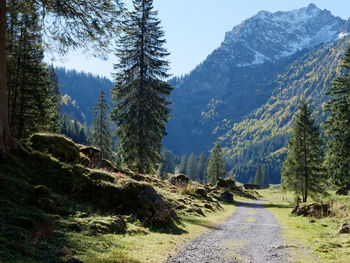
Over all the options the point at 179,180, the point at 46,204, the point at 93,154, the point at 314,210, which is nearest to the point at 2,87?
the point at 46,204

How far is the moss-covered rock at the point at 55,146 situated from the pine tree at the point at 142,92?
40.8 ft

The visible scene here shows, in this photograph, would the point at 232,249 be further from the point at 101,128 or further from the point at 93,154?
the point at 101,128

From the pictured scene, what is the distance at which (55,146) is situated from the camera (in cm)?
1294

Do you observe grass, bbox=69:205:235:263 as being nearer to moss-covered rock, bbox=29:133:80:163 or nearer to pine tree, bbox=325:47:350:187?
moss-covered rock, bbox=29:133:80:163

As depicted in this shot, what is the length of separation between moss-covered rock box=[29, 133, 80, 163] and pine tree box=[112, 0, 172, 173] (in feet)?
40.8

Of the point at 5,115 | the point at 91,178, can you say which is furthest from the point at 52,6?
the point at 91,178

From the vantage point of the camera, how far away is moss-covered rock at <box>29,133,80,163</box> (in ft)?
40.4

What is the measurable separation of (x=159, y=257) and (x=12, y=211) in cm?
466

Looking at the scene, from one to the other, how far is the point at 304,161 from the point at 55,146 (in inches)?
1248

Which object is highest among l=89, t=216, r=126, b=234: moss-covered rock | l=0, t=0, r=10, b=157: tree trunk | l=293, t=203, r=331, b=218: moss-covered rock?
l=0, t=0, r=10, b=157: tree trunk

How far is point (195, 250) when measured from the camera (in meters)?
9.45

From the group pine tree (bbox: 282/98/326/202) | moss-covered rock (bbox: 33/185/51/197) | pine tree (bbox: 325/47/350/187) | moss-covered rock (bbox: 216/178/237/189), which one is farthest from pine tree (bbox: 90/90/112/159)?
moss-covered rock (bbox: 33/185/51/197)

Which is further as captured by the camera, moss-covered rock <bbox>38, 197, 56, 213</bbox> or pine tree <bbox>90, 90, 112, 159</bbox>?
pine tree <bbox>90, 90, 112, 159</bbox>

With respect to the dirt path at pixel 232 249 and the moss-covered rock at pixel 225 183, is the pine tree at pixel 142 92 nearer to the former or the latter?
the dirt path at pixel 232 249
